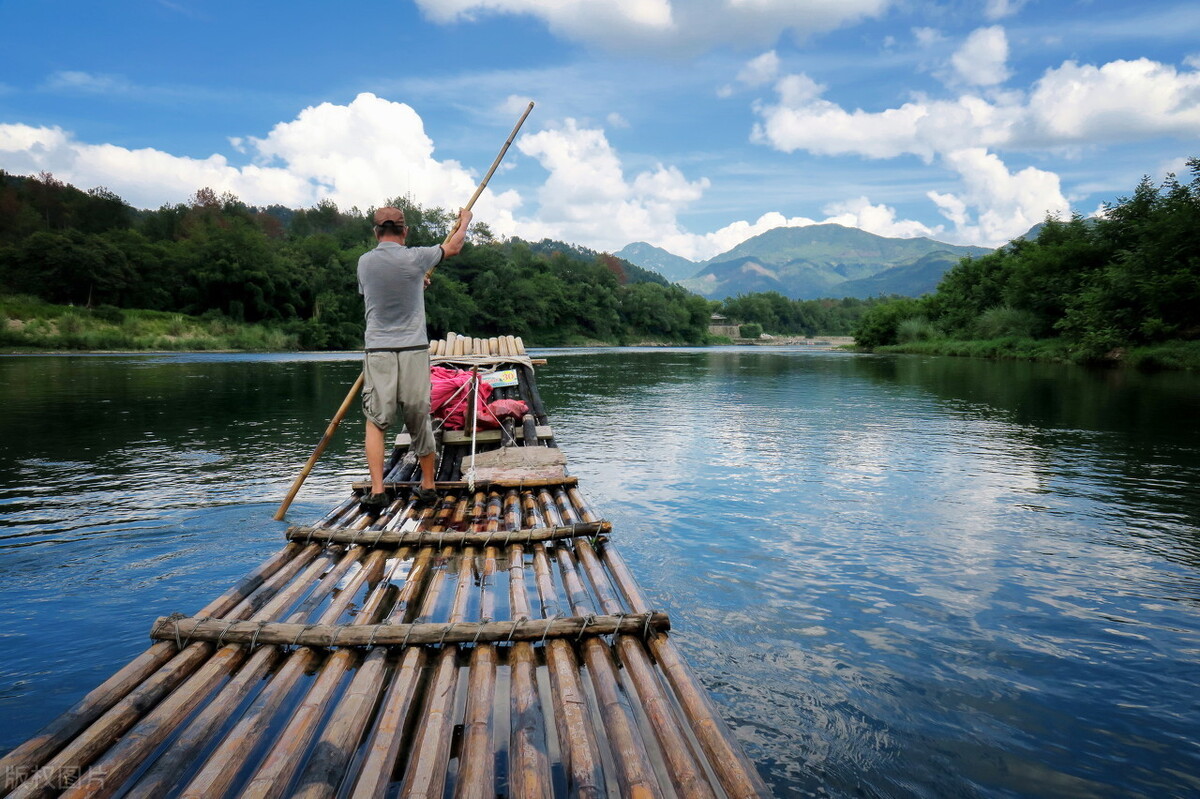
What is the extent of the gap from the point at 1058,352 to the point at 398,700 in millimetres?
53471

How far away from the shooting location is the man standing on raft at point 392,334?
6.43 m

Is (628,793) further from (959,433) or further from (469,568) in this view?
(959,433)

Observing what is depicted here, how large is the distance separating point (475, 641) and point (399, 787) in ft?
3.13

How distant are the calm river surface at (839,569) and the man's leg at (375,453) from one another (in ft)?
4.90

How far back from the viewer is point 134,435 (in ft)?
47.6

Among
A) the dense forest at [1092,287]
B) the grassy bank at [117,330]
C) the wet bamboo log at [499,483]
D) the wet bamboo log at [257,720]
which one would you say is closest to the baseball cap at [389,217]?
the wet bamboo log at [499,483]

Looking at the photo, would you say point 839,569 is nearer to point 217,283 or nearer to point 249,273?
point 249,273

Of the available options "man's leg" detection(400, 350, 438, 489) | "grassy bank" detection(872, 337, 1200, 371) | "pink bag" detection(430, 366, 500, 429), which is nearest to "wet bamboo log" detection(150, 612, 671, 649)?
"man's leg" detection(400, 350, 438, 489)

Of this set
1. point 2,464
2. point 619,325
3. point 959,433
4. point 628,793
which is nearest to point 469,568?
point 628,793

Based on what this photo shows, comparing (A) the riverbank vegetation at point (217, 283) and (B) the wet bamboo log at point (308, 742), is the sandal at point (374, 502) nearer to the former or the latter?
(B) the wet bamboo log at point (308, 742)

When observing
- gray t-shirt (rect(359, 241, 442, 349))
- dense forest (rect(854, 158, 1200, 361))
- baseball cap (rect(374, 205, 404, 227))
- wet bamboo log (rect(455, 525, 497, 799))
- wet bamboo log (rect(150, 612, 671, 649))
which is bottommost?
wet bamboo log (rect(455, 525, 497, 799))

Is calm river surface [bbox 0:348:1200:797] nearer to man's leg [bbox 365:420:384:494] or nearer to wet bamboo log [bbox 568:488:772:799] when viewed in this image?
wet bamboo log [bbox 568:488:772:799]

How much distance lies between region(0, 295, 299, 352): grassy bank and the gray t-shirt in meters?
61.5

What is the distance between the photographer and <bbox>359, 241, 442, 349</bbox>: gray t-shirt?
6.39 metres
